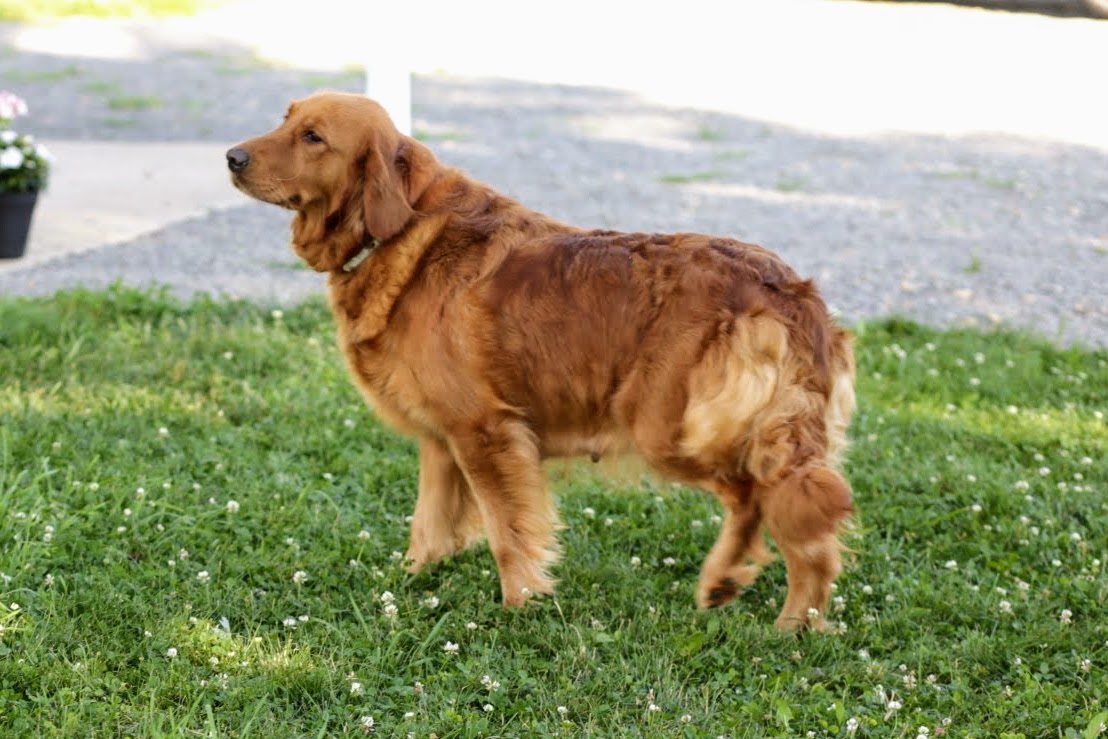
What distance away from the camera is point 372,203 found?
159 inches

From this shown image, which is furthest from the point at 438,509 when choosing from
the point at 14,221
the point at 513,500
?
the point at 14,221

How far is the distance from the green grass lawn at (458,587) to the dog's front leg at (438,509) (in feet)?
0.32

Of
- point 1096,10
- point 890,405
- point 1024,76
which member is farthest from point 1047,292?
point 1024,76

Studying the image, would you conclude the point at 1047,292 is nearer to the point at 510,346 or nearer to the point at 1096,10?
the point at 1096,10

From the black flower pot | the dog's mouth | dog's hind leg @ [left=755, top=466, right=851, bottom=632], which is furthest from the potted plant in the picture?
dog's hind leg @ [left=755, top=466, right=851, bottom=632]

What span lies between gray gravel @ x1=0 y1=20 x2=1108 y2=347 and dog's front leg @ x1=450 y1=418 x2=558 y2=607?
3513 millimetres

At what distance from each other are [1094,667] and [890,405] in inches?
92.7

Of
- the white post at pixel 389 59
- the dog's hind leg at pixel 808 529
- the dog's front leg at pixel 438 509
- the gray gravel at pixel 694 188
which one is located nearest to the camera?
the dog's hind leg at pixel 808 529

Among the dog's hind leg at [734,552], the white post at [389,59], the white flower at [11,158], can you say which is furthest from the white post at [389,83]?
the dog's hind leg at [734,552]

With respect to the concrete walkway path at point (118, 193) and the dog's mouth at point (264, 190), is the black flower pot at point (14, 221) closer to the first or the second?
the concrete walkway path at point (118, 193)

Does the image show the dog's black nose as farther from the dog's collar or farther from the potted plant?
the potted plant

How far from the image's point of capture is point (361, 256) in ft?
13.8

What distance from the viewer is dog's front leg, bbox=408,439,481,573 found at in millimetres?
4445

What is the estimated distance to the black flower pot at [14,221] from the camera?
7.88 metres
